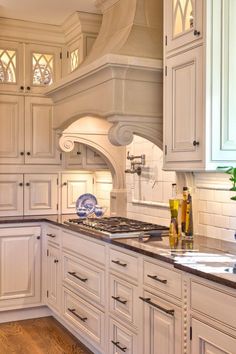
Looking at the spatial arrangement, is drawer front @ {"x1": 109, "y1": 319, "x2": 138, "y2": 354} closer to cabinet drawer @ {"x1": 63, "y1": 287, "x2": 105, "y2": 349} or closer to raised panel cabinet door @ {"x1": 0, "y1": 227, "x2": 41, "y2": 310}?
cabinet drawer @ {"x1": 63, "y1": 287, "x2": 105, "y2": 349}

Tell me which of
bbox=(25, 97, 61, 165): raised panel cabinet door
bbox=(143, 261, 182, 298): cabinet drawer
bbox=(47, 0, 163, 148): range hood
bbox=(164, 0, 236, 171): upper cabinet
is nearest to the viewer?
bbox=(143, 261, 182, 298): cabinet drawer

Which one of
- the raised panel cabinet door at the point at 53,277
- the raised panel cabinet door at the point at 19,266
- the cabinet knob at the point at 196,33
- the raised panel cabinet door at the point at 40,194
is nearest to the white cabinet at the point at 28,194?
the raised panel cabinet door at the point at 40,194

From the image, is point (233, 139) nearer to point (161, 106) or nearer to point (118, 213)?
point (161, 106)

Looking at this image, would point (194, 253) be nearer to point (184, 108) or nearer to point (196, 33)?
point (184, 108)

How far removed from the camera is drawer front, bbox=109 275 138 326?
2619mm

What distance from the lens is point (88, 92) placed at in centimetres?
331

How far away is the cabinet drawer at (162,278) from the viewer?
7.25 feet

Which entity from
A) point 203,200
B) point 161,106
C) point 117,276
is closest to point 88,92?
point 161,106

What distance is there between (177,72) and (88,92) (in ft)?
2.63

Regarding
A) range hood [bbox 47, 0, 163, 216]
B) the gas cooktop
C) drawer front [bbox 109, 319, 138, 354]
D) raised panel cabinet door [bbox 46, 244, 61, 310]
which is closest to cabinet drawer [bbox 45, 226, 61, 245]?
raised panel cabinet door [bbox 46, 244, 61, 310]

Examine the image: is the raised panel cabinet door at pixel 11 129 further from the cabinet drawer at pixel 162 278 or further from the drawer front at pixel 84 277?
the cabinet drawer at pixel 162 278

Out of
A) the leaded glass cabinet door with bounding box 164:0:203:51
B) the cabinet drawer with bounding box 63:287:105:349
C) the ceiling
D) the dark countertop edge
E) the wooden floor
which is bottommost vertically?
the wooden floor

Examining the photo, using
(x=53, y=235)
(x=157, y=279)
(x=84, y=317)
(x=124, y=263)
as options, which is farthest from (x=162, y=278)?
(x=53, y=235)

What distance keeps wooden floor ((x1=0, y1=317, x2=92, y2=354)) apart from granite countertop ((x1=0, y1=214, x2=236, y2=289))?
0.93 metres
